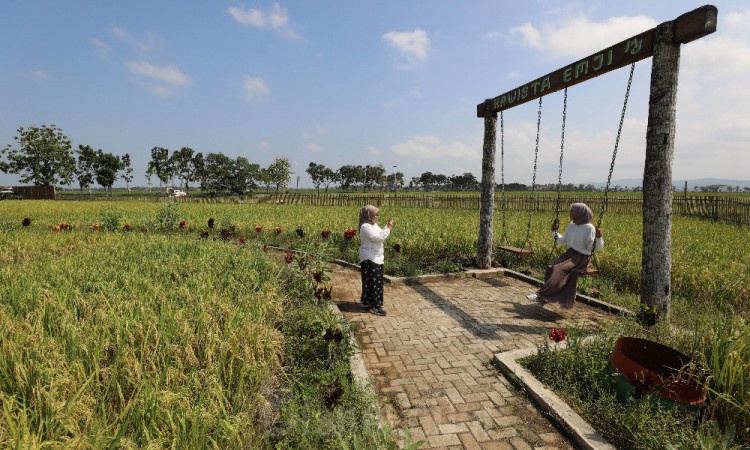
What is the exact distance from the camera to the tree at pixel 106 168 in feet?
236

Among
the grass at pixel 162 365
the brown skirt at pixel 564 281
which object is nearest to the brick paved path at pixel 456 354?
the brown skirt at pixel 564 281

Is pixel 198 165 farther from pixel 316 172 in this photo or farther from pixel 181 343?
pixel 181 343

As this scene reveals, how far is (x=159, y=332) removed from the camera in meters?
3.10

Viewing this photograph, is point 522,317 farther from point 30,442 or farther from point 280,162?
point 280,162

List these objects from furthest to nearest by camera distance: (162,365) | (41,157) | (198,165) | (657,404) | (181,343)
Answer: (198,165) < (41,157) < (181,343) < (162,365) < (657,404)

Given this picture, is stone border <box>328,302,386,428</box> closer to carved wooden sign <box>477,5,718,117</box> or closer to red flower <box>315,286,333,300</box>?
red flower <box>315,286,333,300</box>

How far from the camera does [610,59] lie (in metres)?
5.10

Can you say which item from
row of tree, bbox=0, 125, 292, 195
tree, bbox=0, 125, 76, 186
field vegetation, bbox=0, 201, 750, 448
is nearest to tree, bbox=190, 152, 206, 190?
row of tree, bbox=0, 125, 292, 195

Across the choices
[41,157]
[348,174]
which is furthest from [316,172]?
[41,157]

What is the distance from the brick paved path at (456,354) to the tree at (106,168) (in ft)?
279

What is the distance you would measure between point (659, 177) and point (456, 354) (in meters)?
3.54

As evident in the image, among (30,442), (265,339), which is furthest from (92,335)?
(265,339)

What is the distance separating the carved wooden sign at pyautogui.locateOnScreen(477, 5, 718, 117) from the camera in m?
4.01

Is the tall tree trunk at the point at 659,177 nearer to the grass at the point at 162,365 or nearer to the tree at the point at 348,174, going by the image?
the grass at the point at 162,365
